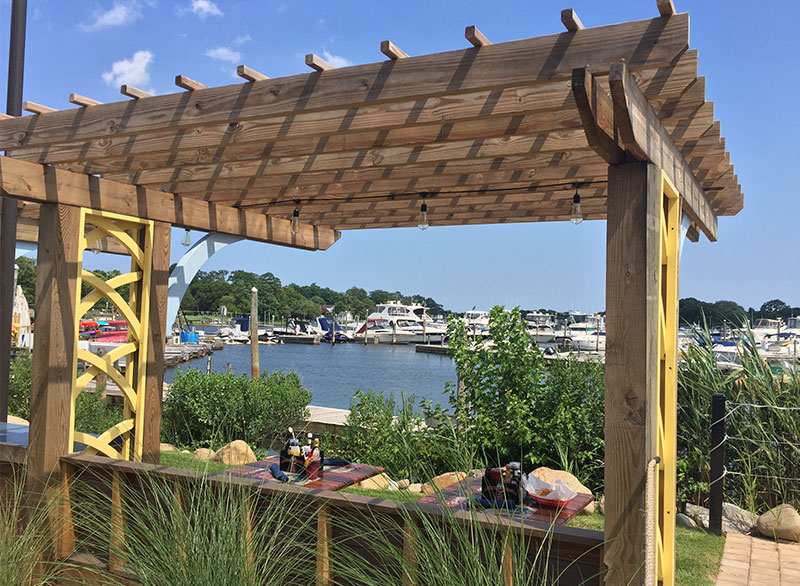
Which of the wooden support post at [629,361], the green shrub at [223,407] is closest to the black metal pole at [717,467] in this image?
the wooden support post at [629,361]

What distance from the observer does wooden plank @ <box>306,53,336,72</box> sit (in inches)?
116

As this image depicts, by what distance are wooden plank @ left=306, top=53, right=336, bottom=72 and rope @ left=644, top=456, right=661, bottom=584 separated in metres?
2.14

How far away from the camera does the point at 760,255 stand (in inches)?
902

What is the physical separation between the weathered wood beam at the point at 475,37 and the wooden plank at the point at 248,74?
104 cm

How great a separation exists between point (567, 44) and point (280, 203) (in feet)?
11.9

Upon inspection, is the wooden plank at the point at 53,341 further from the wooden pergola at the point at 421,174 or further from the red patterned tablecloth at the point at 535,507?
the red patterned tablecloth at the point at 535,507

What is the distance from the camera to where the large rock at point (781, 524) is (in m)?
5.12

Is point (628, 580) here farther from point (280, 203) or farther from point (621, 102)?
point (280, 203)

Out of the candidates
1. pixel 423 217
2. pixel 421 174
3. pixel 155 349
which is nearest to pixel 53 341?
pixel 155 349

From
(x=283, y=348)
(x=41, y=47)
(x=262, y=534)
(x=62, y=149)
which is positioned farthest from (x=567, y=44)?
(x=283, y=348)

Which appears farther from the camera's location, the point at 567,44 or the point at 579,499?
the point at 579,499

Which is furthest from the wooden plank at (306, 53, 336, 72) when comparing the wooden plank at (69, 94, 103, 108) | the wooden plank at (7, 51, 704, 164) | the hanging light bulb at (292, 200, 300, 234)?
the hanging light bulb at (292, 200, 300, 234)

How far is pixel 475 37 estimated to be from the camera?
2637 mm

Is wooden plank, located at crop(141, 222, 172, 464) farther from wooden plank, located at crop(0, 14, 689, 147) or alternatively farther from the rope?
the rope
